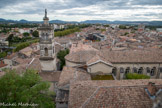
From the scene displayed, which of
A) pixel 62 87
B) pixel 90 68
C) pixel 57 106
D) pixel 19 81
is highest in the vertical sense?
pixel 19 81

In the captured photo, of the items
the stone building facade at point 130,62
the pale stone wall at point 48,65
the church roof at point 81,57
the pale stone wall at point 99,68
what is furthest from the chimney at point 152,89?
the pale stone wall at point 48,65

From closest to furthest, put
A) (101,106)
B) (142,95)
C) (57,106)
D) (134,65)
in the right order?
1. (101,106)
2. (142,95)
3. (57,106)
4. (134,65)

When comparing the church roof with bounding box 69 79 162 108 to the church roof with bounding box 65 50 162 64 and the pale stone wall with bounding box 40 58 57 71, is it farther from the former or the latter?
the pale stone wall with bounding box 40 58 57 71

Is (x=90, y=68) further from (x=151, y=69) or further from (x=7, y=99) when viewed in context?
(x=7, y=99)

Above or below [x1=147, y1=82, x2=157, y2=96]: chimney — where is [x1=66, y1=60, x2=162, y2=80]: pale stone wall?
below

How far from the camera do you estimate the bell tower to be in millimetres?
28672

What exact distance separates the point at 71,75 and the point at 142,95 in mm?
12902

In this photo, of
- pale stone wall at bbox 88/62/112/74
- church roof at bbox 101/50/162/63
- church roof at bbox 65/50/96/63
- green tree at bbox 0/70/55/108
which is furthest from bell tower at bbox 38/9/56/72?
green tree at bbox 0/70/55/108

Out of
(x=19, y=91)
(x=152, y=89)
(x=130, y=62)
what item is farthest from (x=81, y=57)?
(x=19, y=91)

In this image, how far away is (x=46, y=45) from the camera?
29.7 metres

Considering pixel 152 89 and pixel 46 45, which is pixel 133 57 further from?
pixel 46 45

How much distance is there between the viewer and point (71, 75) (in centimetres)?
2477

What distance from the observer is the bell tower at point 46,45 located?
28672mm

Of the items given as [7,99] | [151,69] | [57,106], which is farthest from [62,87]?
[151,69]
